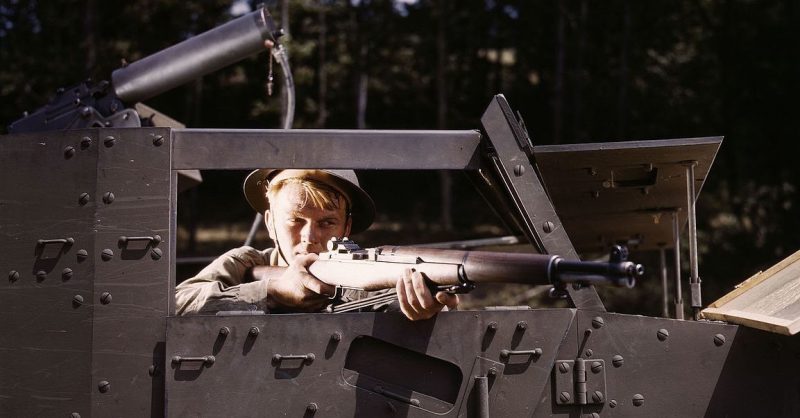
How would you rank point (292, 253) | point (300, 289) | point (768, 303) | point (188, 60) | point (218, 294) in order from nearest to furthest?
point (768, 303) < point (300, 289) < point (218, 294) < point (292, 253) < point (188, 60)

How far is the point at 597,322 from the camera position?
10.1 ft

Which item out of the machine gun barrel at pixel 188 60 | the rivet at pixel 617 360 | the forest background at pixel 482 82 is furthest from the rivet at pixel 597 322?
the forest background at pixel 482 82

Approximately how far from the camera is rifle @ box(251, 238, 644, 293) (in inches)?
97.0

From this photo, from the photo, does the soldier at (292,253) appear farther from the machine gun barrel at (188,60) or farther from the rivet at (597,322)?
the machine gun barrel at (188,60)

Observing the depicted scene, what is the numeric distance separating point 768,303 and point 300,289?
180 cm

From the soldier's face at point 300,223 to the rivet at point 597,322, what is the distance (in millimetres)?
1470

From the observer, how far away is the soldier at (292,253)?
3404mm

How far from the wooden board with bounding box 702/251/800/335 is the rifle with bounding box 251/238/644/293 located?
0.84 meters

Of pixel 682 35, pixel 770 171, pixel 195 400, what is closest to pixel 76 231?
pixel 195 400

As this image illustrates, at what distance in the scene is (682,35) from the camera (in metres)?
23.7

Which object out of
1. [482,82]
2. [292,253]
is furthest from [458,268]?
[482,82]

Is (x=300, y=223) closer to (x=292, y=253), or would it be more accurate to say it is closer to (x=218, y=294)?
(x=292, y=253)

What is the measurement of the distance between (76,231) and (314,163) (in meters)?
0.89

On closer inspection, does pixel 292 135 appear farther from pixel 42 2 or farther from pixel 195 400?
pixel 42 2
